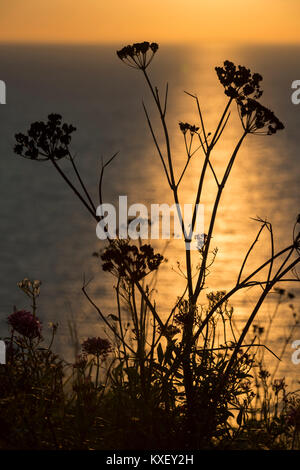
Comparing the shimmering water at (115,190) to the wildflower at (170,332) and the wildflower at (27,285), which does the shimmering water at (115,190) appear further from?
the wildflower at (170,332)

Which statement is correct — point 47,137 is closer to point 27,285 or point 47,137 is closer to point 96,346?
point 27,285

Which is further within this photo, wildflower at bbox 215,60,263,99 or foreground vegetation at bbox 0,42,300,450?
wildflower at bbox 215,60,263,99

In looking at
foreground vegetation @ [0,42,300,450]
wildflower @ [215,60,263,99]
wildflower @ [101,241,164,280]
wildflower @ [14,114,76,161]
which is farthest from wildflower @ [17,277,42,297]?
wildflower @ [215,60,263,99]

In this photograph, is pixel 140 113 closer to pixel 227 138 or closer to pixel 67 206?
pixel 227 138

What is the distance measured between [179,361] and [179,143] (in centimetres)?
1137

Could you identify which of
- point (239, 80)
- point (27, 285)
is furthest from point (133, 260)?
point (239, 80)

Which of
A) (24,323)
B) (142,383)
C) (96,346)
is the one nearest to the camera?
(142,383)

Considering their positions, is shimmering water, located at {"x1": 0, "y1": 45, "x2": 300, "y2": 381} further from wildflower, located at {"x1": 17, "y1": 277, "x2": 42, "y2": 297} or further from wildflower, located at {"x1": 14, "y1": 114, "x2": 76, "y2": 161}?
wildflower, located at {"x1": 14, "y1": 114, "x2": 76, "y2": 161}

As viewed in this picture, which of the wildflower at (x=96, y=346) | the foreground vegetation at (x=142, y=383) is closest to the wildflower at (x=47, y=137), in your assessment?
the foreground vegetation at (x=142, y=383)

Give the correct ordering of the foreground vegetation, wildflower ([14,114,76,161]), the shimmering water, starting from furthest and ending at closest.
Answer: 1. the shimmering water
2. wildflower ([14,114,76,161])
3. the foreground vegetation

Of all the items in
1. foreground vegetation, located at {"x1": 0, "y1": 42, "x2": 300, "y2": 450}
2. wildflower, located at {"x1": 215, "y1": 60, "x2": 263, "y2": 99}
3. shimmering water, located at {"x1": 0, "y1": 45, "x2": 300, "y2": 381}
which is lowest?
foreground vegetation, located at {"x1": 0, "y1": 42, "x2": 300, "y2": 450}

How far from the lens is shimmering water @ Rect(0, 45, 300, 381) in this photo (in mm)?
7234

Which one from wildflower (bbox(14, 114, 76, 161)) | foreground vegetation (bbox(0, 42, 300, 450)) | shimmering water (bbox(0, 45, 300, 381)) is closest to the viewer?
foreground vegetation (bbox(0, 42, 300, 450))

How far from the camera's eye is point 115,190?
1131 centimetres
